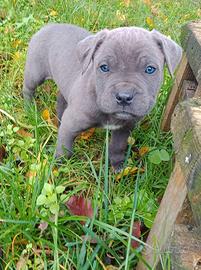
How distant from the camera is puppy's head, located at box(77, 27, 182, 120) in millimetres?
2309

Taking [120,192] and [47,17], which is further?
[47,17]

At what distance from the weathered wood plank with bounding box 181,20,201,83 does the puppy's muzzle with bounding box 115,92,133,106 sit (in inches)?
15.2

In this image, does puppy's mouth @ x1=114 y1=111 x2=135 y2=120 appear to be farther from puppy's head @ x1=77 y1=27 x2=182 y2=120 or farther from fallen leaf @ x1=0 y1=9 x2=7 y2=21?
fallen leaf @ x1=0 y1=9 x2=7 y2=21

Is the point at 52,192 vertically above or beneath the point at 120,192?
above

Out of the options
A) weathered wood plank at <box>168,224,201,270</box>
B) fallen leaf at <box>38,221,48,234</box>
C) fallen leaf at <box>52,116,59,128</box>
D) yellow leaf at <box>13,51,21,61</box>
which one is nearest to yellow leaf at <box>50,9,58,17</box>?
yellow leaf at <box>13,51,21,61</box>

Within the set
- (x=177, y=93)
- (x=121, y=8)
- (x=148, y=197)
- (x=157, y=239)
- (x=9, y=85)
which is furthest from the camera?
(x=121, y=8)

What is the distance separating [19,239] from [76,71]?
4.37ft

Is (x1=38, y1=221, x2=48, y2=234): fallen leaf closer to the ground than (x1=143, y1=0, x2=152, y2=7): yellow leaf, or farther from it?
closer to the ground

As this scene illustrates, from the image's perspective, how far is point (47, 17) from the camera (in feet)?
14.9

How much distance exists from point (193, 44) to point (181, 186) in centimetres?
119

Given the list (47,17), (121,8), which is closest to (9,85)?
(47,17)

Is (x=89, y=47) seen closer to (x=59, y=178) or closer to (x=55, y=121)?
(x=59, y=178)

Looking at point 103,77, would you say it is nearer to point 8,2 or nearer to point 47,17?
point 47,17

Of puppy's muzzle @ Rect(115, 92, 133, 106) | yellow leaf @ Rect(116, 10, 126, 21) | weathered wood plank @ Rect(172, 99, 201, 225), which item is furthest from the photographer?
yellow leaf @ Rect(116, 10, 126, 21)
